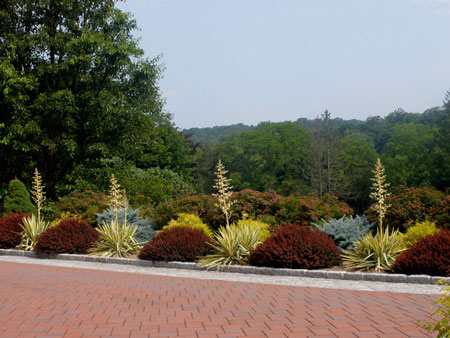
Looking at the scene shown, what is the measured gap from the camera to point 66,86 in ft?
66.1

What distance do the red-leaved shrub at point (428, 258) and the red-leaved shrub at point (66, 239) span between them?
7.75m

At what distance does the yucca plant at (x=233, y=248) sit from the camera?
9180 millimetres

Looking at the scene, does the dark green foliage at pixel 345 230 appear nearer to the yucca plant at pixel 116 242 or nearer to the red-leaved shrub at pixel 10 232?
the yucca plant at pixel 116 242

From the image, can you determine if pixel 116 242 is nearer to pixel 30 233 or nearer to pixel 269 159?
pixel 30 233

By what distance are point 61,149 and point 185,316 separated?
16.1 meters

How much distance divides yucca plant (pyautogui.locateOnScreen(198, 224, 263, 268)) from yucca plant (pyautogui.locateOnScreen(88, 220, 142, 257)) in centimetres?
233

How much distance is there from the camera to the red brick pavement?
5.02 m

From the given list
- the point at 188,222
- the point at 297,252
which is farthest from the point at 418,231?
the point at 188,222

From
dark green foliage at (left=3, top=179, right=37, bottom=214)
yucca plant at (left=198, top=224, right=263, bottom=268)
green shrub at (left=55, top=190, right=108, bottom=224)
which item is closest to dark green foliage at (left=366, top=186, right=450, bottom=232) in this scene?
yucca plant at (left=198, top=224, right=263, bottom=268)

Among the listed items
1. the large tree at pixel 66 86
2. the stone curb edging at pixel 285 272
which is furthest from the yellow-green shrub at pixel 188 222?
the large tree at pixel 66 86

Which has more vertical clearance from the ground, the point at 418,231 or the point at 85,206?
the point at 85,206

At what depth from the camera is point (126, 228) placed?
1110cm

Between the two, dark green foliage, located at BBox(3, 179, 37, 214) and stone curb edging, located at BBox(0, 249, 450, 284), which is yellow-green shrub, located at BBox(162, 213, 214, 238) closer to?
stone curb edging, located at BBox(0, 249, 450, 284)

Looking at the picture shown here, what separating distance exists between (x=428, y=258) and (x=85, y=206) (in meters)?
11.3
